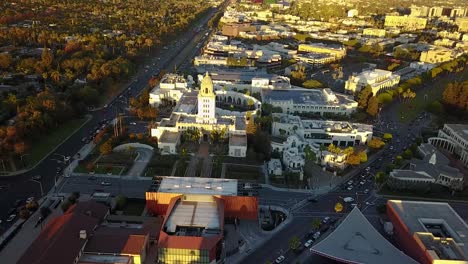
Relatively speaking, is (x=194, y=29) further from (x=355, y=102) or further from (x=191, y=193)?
(x=191, y=193)

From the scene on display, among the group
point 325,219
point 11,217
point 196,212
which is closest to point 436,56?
point 325,219

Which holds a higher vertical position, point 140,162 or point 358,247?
point 358,247

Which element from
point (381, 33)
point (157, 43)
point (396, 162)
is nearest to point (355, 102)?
point (396, 162)

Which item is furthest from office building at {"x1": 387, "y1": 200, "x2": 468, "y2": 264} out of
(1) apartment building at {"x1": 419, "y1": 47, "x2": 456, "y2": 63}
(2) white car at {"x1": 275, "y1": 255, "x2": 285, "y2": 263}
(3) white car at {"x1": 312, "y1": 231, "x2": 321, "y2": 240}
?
(1) apartment building at {"x1": 419, "y1": 47, "x2": 456, "y2": 63}

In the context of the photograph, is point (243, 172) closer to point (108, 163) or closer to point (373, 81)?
point (108, 163)

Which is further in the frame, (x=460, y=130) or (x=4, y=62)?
(x=4, y=62)

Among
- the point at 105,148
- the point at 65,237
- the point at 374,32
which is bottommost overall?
the point at 105,148

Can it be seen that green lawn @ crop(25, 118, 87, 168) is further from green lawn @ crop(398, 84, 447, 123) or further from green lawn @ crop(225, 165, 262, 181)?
green lawn @ crop(398, 84, 447, 123)
